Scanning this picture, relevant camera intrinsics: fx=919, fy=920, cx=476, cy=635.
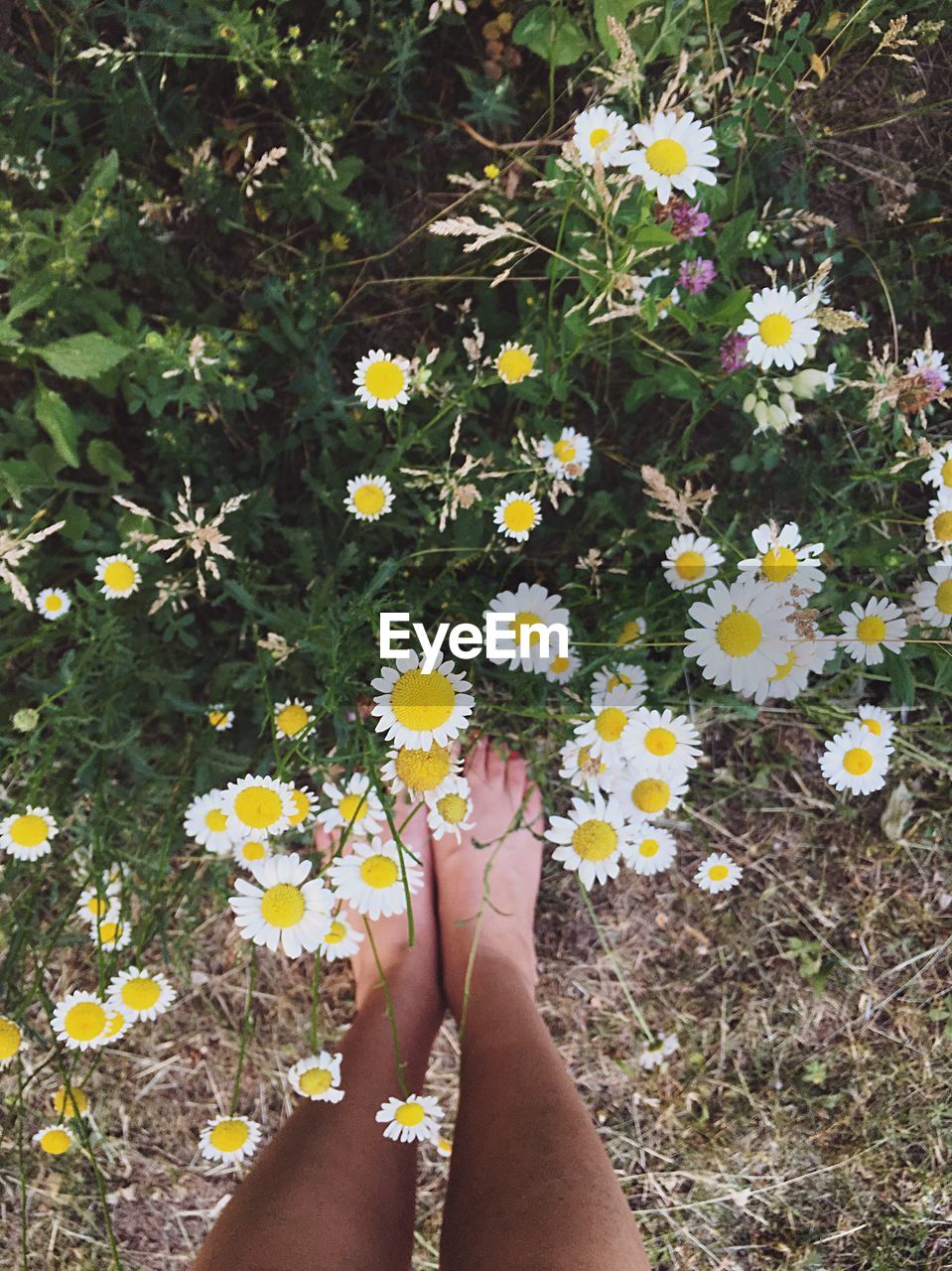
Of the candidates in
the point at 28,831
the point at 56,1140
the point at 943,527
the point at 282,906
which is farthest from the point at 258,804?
the point at 943,527

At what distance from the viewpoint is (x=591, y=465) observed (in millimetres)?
1915

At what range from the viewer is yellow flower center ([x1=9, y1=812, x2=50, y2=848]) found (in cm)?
146

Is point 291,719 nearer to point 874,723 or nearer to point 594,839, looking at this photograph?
point 594,839

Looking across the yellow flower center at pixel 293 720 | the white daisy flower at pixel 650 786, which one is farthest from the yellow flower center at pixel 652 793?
the yellow flower center at pixel 293 720

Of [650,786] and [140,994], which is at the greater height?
[650,786]

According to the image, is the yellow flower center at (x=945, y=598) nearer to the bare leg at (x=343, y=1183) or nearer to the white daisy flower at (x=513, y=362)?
the white daisy flower at (x=513, y=362)

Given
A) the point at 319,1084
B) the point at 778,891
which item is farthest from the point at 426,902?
the point at 778,891

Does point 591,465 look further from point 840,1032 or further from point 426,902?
point 840,1032

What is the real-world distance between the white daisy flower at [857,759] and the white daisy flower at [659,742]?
0.31 m

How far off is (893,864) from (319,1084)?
4.67ft

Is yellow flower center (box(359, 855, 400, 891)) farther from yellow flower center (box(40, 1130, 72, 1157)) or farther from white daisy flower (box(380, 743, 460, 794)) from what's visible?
yellow flower center (box(40, 1130, 72, 1157))

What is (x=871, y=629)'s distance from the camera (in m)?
1.39

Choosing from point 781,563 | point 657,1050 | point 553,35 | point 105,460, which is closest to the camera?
point 781,563

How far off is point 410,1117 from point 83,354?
1.33 meters
